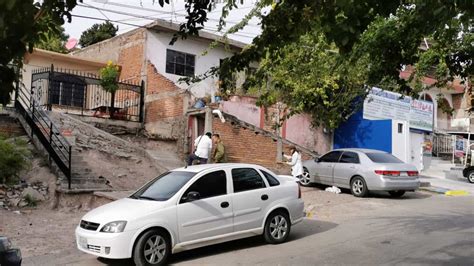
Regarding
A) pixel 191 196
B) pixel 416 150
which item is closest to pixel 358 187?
pixel 191 196

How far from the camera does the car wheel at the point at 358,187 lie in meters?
15.2

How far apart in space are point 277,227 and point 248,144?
9.30 m

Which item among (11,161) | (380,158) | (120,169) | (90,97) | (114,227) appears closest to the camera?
(114,227)

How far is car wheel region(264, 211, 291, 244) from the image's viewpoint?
9.02m

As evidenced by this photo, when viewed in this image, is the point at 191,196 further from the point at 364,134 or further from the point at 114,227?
the point at 364,134

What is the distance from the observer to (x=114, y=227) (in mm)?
7320

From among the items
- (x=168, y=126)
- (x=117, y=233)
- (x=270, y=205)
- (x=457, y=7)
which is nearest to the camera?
(x=457, y=7)

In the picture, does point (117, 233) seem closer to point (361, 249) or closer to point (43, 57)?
point (361, 249)

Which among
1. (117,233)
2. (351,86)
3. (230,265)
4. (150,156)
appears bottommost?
(230,265)

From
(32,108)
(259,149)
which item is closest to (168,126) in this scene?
(259,149)

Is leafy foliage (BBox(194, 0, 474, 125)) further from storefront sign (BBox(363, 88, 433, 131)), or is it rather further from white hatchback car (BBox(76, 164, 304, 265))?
storefront sign (BBox(363, 88, 433, 131))

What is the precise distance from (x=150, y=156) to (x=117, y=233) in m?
9.07

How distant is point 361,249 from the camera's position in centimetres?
848

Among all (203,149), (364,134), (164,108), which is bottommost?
(203,149)
